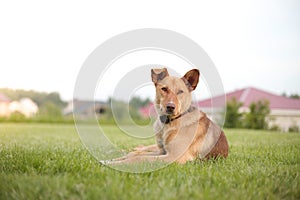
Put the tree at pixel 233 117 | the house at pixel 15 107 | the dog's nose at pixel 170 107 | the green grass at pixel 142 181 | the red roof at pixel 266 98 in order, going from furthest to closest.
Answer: the house at pixel 15 107 < the red roof at pixel 266 98 < the tree at pixel 233 117 < the dog's nose at pixel 170 107 < the green grass at pixel 142 181

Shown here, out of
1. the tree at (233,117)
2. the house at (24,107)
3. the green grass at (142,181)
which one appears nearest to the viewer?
the green grass at (142,181)

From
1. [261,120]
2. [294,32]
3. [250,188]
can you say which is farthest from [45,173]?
[261,120]

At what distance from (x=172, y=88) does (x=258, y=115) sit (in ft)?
48.2

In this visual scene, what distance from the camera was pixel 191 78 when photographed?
10.9 feet

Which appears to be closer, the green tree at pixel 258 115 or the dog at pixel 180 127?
the dog at pixel 180 127

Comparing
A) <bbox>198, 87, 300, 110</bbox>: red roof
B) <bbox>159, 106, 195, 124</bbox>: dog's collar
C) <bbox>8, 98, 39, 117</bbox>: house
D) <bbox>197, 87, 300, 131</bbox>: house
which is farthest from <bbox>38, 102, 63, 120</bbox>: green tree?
<bbox>159, 106, 195, 124</bbox>: dog's collar

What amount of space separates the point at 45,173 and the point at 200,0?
5.63m

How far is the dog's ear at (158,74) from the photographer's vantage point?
3.28 m

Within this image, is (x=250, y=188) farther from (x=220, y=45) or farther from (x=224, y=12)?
(x=220, y=45)

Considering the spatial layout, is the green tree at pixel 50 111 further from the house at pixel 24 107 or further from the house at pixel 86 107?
the house at pixel 86 107

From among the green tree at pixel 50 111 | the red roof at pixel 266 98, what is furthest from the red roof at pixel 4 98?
the red roof at pixel 266 98

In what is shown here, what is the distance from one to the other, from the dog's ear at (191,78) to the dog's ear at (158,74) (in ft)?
0.61

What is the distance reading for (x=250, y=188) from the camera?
98.1 inches

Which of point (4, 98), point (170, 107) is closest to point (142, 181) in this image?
point (170, 107)
